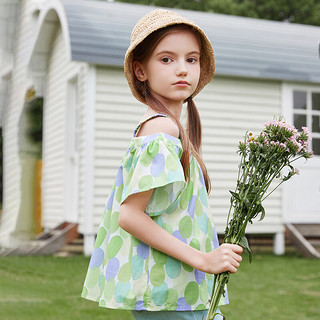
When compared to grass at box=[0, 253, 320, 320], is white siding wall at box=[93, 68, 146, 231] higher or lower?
higher

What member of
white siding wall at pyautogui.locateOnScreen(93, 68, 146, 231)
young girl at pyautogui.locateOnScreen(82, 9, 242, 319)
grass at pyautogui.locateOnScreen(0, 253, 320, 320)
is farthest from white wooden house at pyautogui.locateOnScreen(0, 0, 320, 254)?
young girl at pyautogui.locateOnScreen(82, 9, 242, 319)

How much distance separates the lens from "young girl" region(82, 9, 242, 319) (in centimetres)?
149

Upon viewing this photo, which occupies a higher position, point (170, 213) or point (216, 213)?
point (170, 213)

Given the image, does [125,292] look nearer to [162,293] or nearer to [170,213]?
[162,293]

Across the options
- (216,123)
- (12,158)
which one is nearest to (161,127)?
(216,123)

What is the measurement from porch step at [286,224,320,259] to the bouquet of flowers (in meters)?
7.18

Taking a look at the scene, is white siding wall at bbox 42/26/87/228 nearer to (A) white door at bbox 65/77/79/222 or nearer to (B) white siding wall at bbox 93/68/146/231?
(A) white door at bbox 65/77/79/222

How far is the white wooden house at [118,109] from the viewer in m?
8.23

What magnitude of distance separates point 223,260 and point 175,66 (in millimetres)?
559

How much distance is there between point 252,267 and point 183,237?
5.95 m

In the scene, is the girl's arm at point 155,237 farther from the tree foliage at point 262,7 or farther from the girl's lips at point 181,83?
the tree foliage at point 262,7

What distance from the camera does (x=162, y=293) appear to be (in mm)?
1518

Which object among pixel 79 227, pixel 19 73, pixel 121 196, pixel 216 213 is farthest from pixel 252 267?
pixel 19 73

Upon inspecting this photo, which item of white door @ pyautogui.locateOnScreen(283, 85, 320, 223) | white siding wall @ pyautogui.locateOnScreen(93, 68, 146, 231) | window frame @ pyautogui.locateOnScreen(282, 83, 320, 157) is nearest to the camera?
white siding wall @ pyautogui.locateOnScreen(93, 68, 146, 231)
